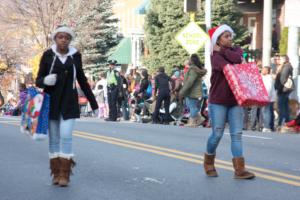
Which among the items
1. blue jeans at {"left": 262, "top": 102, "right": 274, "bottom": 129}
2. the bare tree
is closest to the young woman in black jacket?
blue jeans at {"left": 262, "top": 102, "right": 274, "bottom": 129}

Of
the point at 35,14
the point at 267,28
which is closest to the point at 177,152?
the point at 267,28

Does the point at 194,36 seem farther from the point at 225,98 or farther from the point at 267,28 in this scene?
the point at 225,98

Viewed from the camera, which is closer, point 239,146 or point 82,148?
point 239,146

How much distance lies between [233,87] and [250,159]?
2.90m

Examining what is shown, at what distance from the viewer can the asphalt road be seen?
8.32m

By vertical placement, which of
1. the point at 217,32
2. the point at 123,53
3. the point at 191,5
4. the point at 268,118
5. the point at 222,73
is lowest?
the point at 268,118

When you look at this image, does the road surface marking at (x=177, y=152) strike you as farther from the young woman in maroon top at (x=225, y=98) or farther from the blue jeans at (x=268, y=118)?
the blue jeans at (x=268, y=118)

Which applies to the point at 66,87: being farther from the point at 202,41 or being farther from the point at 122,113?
the point at 122,113

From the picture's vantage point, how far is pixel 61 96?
870 cm

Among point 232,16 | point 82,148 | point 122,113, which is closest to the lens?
point 82,148

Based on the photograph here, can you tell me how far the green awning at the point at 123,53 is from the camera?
4991cm

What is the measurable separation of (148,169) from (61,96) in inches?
78.4

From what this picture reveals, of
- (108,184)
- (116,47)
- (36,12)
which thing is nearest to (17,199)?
(108,184)

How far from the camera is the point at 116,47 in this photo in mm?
50344
